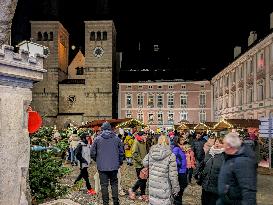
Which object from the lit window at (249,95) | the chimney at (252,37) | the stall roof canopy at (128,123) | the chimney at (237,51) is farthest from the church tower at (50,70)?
the stall roof canopy at (128,123)

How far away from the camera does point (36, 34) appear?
7469cm

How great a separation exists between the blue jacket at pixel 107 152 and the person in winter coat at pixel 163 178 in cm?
207

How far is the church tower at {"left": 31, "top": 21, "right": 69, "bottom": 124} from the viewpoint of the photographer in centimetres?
7212

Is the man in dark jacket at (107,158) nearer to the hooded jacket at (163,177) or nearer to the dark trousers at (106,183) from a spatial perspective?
the dark trousers at (106,183)

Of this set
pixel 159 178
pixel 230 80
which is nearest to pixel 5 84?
pixel 159 178

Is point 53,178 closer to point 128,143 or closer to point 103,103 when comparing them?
point 128,143

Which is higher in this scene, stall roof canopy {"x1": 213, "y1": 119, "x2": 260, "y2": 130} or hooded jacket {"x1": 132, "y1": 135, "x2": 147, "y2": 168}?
stall roof canopy {"x1": 213, "y1": 119, "x2": 260, "y2": 130}

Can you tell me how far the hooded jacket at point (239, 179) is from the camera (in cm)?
562

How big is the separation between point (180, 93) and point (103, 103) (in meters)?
12.7

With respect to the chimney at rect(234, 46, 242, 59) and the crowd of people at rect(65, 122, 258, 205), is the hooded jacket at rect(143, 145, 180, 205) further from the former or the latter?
the chimney at rect(234, 46, 242, 59)

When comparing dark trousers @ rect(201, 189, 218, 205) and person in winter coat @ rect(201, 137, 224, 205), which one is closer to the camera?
person in winter coat @ rect(201, 137, 224, 205)

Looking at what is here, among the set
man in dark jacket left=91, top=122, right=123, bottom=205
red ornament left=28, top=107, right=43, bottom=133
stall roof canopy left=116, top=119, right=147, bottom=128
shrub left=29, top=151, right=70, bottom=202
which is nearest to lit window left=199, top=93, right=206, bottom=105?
stall roof canopy left=116, top=119, right=147, bottom=128

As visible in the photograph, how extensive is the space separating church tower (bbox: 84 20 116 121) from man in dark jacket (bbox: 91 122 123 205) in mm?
60502

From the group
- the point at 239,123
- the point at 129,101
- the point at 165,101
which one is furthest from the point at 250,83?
the point at 129,101
